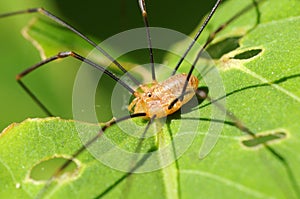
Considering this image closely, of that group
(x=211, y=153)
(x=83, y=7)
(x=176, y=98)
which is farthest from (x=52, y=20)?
(x=211, y=153)

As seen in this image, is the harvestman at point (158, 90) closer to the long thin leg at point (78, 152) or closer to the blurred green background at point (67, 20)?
the long thin leg at point (78, 152)

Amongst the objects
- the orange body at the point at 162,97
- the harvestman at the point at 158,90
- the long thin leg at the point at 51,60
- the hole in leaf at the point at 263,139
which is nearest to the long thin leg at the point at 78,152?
the harvestman at the point at 158,90

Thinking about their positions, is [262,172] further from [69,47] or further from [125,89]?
[69,47]

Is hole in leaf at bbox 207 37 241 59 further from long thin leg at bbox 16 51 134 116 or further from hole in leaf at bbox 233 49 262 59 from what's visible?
long thin leg at bbox 16 51 134 116

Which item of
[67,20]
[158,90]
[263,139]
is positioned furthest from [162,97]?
[67,20]

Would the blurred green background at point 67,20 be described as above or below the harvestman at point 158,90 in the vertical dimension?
above

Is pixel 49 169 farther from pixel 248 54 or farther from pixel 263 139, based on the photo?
pixel 248 54

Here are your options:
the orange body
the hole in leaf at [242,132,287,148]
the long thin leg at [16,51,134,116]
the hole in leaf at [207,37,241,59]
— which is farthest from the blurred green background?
the hole in leaf at [242,132,287,148]
